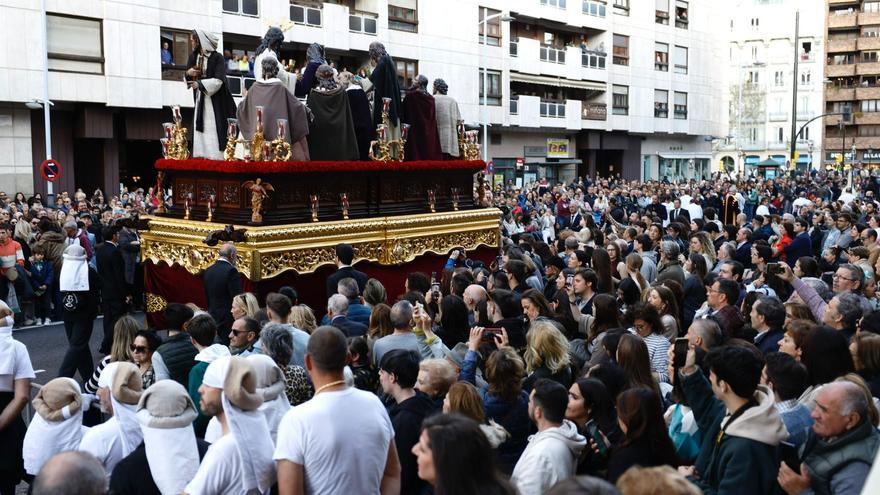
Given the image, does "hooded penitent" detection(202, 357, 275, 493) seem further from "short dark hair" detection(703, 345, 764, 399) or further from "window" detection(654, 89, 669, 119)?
"window" detection(654, 89, 669, 119)

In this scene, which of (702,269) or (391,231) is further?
(391,231)

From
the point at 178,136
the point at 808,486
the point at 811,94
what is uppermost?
the point at 811,94

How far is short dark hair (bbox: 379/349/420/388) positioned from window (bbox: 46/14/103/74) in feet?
74.9

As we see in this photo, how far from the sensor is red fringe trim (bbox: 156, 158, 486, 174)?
11.4 meters

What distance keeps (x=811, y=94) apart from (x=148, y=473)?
79.2 m

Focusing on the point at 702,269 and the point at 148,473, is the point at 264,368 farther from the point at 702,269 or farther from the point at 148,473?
the point at 702,269

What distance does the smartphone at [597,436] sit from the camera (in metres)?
4.90

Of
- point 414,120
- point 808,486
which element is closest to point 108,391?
point 808,486

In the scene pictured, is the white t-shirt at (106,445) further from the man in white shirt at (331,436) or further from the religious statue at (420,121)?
the religious statue at (420,121)

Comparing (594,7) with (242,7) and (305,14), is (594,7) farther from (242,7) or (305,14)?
(242,7)

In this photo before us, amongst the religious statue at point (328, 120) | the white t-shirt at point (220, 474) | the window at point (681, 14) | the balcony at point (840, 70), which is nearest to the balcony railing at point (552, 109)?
the window at point (681, 14)

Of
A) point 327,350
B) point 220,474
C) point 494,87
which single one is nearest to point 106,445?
point 220,474

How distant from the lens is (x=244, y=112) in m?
11.7

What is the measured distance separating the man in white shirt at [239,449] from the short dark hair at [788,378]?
9.85ft
